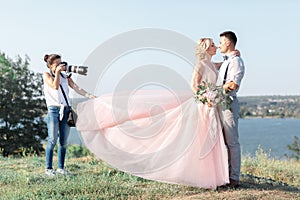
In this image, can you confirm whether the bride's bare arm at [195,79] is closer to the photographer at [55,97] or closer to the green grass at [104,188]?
the green grass at [104,188]

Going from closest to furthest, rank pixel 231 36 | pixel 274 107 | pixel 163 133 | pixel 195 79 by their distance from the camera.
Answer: pixel 195 79
pixel 231 36
pixel 163 133
pixel 274 107

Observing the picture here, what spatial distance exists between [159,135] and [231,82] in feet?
4.31

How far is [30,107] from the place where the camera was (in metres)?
32.9

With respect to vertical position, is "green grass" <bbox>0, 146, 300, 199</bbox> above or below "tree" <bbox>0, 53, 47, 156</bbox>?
below

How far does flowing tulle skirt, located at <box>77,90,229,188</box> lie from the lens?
6188 millimetres

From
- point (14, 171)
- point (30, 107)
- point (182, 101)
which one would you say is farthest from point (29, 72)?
point (182, 101)

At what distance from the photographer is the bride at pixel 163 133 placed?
20.3 feet

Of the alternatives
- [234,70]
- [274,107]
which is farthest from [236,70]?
[274,107]

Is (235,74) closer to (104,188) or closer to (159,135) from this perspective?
(159,135)

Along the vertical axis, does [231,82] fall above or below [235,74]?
below

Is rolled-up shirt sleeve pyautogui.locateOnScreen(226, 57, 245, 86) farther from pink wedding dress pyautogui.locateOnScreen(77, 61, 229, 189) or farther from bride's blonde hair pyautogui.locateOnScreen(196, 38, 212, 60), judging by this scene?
bride's blonde hair pyautogui.locateOnScreen(196, 38, 212, 60)

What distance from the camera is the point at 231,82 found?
6.08 meters

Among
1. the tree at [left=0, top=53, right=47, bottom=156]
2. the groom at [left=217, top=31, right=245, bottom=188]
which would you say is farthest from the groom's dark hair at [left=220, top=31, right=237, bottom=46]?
the tree at [left=0, top=53, right=47, bottom=156]

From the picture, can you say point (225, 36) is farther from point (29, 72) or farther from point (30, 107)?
point (29, 72)
